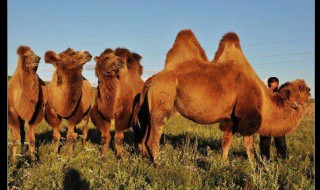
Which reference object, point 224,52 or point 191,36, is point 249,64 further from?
point 191,36

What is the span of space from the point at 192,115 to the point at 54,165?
271cm

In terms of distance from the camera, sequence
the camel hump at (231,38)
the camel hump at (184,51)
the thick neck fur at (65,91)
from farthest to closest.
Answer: the thick neck fur at (65,91)
the camel hump at (231,38)
the camel hump at (184,51)

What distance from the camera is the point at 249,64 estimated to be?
24.0ft

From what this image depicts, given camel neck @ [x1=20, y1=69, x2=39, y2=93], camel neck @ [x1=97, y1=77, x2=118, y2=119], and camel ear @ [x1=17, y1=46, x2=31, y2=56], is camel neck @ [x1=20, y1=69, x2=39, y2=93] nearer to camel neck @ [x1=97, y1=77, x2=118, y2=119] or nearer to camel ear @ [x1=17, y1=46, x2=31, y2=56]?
camel ear @ [x1=17, y1=46, x2=31, y2=56]

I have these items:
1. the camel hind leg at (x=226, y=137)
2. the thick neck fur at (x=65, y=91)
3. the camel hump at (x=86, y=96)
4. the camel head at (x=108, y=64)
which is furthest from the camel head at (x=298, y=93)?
the camel hump at (x=86, y=96)

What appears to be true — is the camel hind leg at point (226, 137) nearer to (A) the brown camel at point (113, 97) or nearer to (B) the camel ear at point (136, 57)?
(A) the brown camel at point (113, 97)

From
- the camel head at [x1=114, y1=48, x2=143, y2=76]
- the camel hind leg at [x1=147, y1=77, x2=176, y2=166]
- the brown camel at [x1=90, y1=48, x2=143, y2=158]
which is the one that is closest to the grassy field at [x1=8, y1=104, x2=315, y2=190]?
the camel hind leg at [x1=147, y1=77, x2=176, y2=166]

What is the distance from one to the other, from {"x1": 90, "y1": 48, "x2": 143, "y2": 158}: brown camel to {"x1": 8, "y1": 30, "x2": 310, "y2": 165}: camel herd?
0.07 feet

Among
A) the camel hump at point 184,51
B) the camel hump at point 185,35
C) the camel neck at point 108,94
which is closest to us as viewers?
the camel hump at point 184,51

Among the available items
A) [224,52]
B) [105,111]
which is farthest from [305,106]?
[105,111]

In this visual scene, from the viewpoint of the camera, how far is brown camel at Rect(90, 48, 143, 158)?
25.6ft

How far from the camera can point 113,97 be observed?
790cm

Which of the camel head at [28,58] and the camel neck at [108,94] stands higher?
the camel head at [28,58]

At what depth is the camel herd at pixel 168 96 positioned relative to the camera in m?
6.68
